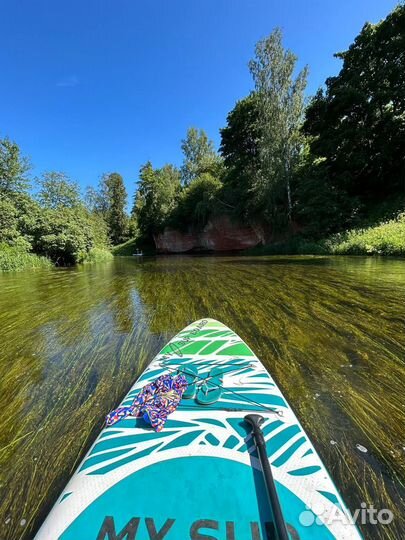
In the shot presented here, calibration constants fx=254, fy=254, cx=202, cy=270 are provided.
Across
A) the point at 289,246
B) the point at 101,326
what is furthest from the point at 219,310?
the point at 289,246

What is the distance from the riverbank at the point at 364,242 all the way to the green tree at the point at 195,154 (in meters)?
23.8

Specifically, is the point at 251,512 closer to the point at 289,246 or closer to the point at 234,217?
the point at 289,246

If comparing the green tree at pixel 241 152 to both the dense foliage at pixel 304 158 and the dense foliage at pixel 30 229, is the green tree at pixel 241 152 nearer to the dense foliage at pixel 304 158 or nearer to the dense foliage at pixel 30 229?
the dense foliage at pixel 304 158

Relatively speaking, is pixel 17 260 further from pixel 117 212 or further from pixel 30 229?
pixel 117 212

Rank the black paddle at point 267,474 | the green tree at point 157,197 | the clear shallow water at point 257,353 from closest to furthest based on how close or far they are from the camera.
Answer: the black paddle at point 267,474
the clear shallow water at point 257,353
the green tree at point 157,197

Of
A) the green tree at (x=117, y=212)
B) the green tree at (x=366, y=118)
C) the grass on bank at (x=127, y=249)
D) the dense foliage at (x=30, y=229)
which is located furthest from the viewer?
the green tree at (x=117, y=212)

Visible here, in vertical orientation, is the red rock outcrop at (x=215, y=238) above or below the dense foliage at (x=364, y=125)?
below

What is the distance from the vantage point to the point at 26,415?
209cm

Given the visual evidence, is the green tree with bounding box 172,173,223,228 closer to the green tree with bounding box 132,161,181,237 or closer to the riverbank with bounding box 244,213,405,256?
the green tree with bounding box 132,161,181,237

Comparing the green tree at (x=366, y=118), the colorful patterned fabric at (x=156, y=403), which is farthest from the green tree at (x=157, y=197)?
the colorful patterned fabric at (x=156, y=403)

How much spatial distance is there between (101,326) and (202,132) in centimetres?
3766

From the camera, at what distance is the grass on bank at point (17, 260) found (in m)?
15.1

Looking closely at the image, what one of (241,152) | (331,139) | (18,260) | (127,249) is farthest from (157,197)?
(331,139)

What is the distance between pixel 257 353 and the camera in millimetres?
2941
